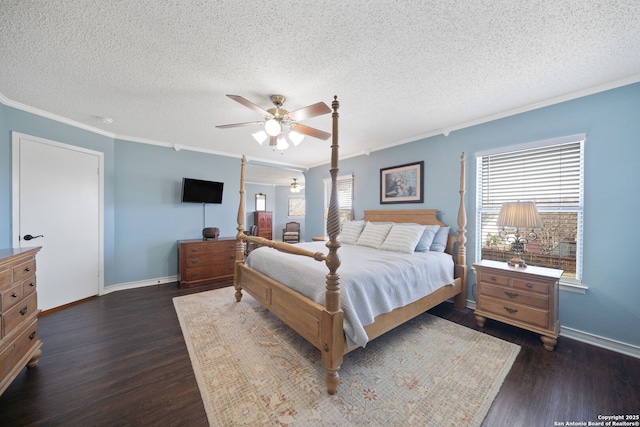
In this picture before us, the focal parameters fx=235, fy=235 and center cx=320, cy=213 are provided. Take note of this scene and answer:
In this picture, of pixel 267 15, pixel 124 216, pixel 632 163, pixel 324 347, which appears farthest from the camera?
pixel 124 216

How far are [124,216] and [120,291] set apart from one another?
1.16 m

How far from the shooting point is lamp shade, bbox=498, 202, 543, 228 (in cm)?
227

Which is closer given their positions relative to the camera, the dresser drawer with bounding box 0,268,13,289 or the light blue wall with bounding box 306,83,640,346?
the dresser drawer with bounding box 0,268,13,289

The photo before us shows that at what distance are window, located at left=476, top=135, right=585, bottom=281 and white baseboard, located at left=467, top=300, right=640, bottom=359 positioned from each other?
527 mm

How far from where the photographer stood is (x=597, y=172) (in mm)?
2244

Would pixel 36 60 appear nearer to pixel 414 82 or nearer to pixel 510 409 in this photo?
pixel 414 82

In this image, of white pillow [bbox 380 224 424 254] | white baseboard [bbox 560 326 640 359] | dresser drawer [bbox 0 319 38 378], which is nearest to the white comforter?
white pillow [bbox 380 224 424 254]

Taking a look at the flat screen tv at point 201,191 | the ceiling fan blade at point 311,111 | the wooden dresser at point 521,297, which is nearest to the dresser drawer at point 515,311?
the wooden dresser at point 521,297

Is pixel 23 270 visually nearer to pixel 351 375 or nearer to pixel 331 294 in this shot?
pixel 331 294

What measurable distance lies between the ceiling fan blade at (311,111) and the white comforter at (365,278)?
53.9 inches

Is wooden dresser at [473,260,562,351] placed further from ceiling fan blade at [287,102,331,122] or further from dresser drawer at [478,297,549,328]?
ceiling fan blade at [287,102,331,122]

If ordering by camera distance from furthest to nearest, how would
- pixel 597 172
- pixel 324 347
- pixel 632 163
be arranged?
pixel 597 172
pixel 632 163
pixel 324 347

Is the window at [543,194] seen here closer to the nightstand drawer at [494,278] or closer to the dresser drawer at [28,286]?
the nightstand drawer at [494,278]

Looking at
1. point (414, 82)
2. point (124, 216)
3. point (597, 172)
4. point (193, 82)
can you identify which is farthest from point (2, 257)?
point (597, 172)
